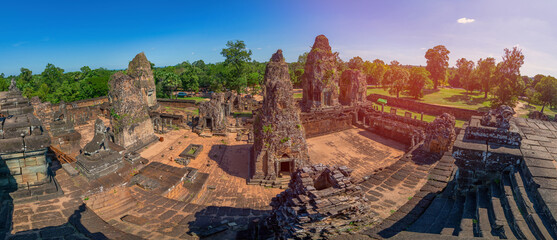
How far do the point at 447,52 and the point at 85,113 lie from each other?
62155 millimetres

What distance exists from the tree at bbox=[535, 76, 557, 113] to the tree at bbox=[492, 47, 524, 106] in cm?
237

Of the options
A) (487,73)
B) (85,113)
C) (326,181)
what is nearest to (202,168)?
(326,181)

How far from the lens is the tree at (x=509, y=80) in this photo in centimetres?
3394

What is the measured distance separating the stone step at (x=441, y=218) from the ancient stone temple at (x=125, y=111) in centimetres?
2143

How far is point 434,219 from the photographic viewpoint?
7902mm

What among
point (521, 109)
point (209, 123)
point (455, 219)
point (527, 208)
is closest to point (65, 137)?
point (209, 123)

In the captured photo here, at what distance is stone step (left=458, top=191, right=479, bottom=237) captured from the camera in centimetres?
581

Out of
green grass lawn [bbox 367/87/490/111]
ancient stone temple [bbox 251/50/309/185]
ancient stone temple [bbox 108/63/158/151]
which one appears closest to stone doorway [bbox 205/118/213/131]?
ancient stone temple [bbox 108/63/158/151]

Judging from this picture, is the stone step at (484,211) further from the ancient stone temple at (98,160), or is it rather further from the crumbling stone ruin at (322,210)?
the ancient stone temple at (98,160)

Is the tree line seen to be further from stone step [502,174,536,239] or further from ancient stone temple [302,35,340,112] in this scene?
stone step [502,174,536,239]

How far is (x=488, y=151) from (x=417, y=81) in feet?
134

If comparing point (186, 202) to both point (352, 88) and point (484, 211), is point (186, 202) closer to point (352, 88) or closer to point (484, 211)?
point (484, 211)

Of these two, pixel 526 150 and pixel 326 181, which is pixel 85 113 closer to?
pixel 326 181

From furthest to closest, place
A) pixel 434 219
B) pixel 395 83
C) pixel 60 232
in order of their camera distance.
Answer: pixel 395 83
pixel 434 219
pixel 60 232
